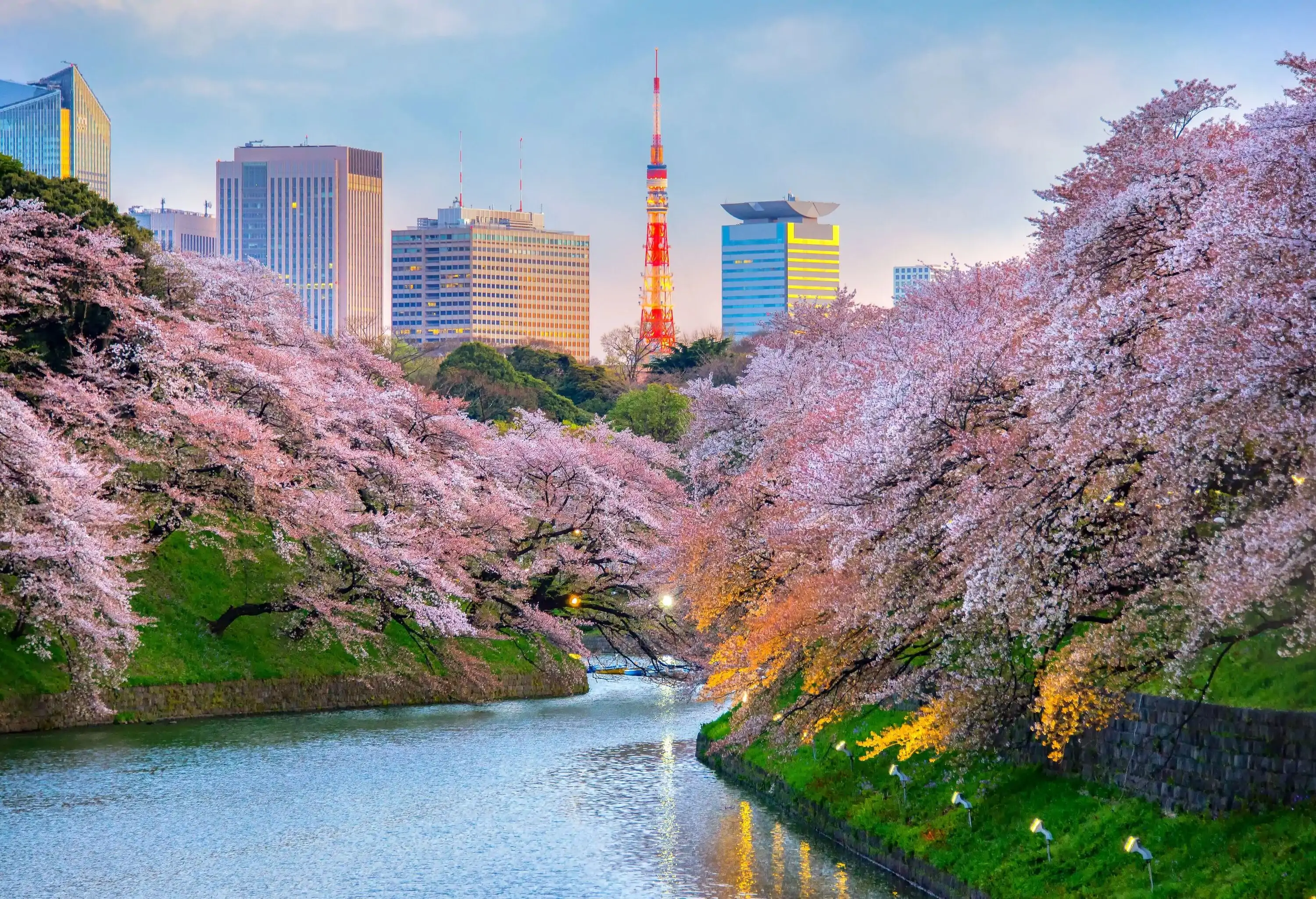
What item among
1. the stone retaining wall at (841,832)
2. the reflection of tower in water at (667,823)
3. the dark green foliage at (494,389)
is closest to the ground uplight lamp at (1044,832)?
the stone retaining wall at (841,832)

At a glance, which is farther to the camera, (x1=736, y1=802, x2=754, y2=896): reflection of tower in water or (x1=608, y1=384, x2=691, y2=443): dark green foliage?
(x1=608, y1=384, x2=691, y2=443): dark green foliage

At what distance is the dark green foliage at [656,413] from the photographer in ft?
255

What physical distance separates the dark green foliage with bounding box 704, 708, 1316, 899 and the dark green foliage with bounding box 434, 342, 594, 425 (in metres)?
60.5

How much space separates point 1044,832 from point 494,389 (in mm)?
72753

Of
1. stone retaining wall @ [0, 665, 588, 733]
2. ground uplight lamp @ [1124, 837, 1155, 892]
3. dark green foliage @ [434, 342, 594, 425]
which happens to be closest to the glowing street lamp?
ground uplight lamp @ [1124, 837, 1155, 892]

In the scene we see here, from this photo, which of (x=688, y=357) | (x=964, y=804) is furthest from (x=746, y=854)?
(x=688, y=357)

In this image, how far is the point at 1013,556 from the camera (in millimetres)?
15539

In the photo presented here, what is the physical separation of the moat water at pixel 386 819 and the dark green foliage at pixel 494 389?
49.7 meters

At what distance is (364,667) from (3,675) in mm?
11458

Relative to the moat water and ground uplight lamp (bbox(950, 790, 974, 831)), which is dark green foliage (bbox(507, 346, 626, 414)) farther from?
ground uplight lamp (bbox(950, 790, 974, 831))

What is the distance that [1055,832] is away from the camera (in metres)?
17.8

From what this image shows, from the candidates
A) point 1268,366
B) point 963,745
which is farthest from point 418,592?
point 1268,366

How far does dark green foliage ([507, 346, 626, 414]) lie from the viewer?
329 feet

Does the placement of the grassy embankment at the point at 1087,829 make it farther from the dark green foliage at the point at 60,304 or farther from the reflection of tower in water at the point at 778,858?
the dark green foliage at the point at 60,304
